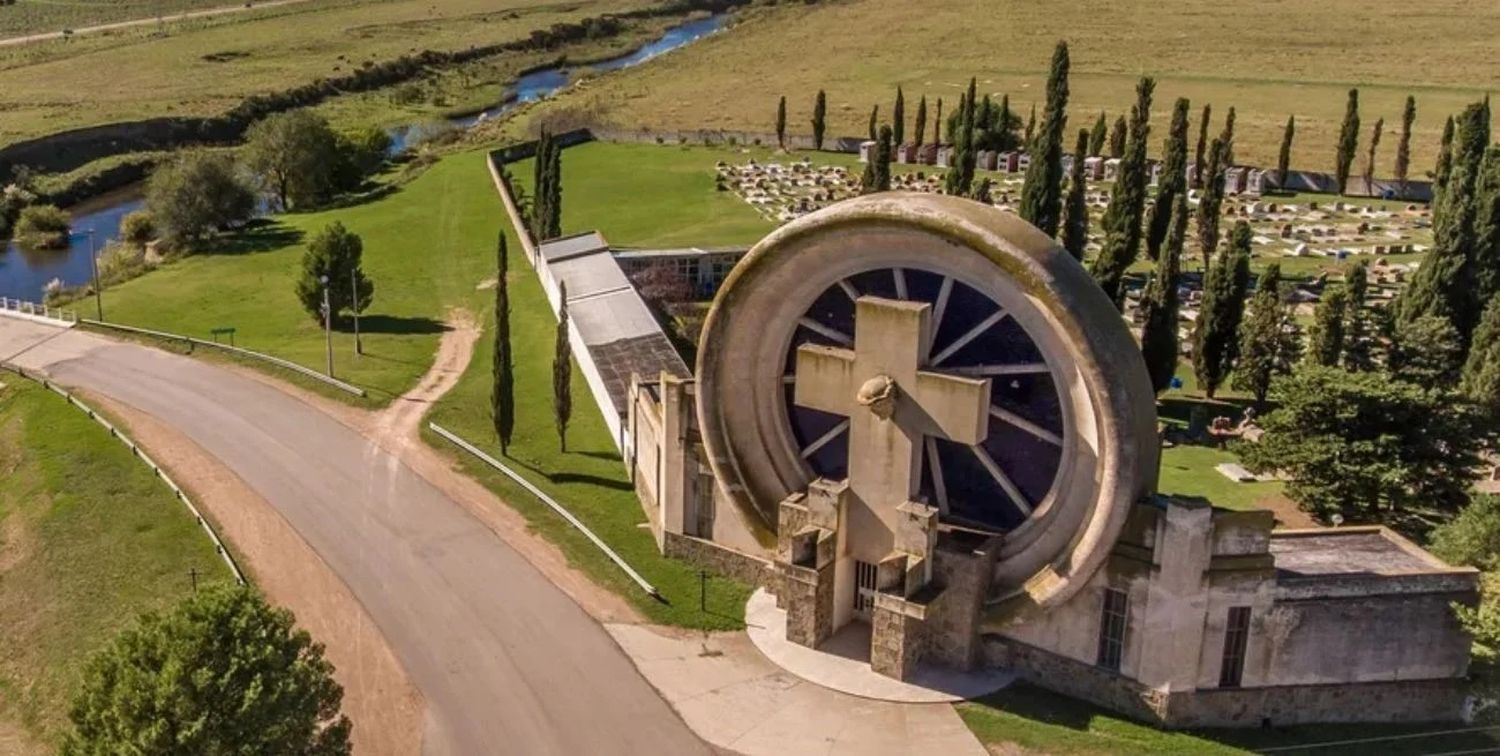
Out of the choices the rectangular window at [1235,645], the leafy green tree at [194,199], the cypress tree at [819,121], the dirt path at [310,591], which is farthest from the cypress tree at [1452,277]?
the leafy green tree at [194,199]

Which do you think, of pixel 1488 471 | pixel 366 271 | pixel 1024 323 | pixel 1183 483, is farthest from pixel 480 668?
pixel 366 271

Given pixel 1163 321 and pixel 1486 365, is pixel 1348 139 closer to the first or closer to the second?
pixel 1486 365

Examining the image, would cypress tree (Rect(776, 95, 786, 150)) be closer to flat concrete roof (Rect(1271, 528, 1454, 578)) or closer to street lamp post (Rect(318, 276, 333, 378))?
street lamp post (Rect(318, 276, 333, 378))

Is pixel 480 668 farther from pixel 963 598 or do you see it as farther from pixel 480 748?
pixel 963 598

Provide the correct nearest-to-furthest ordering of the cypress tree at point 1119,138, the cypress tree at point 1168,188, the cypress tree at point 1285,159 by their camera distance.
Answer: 1. the cypress tree at point 1168,188
2. the cypress tree at point 1285,159
3. the cypress tree at point 1119,138

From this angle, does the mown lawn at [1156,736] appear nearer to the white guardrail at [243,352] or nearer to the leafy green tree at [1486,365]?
the leafy green tree at [1486,365]

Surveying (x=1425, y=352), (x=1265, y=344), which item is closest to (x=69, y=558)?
(x=1265, y=344)

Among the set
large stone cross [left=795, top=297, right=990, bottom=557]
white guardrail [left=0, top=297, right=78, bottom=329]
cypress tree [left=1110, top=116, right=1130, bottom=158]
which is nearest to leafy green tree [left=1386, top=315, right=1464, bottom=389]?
large stone cross [left=795, top=297, right=990, bottom=557]
